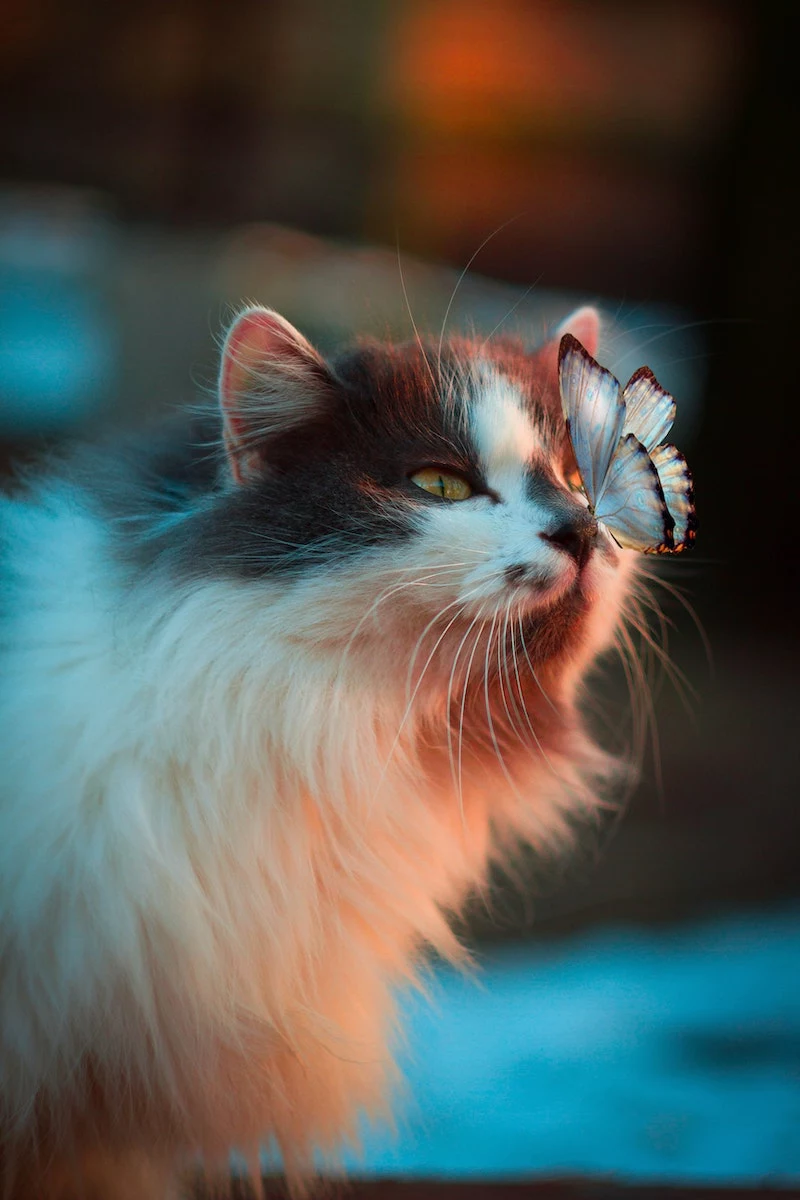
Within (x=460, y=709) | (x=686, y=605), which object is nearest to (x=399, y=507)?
(x=460, y=709)

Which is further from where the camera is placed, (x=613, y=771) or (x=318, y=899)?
(x=613, y=771)

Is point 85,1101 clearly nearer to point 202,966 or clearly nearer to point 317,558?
point 202,966

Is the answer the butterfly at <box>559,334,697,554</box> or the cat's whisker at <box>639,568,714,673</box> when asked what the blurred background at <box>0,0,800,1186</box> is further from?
the butterfly at <box>559,334,697,554</box>

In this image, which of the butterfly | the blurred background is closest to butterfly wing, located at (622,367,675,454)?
the butterfly

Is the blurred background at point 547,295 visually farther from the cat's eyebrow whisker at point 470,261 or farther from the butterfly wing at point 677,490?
the butterfly wing at point 677,490

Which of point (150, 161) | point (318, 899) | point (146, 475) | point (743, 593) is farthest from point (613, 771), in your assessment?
point (150, 161)

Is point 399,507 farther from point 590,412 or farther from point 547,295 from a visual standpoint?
point 547,295
